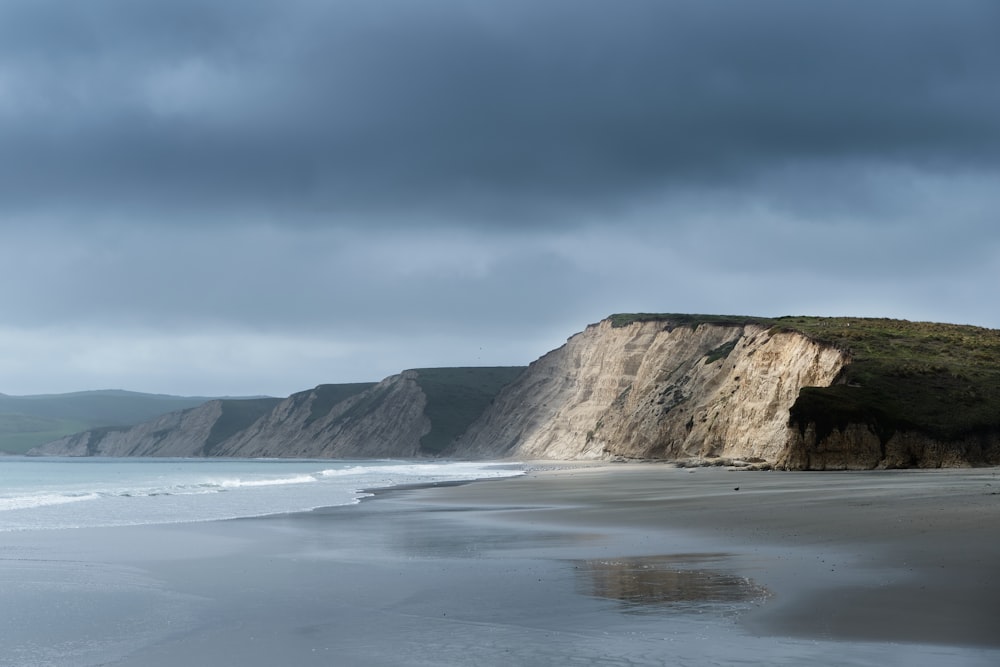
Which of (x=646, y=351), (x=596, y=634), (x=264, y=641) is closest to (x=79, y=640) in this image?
(x=264, y=641)

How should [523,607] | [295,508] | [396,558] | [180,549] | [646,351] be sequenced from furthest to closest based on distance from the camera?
[646,351]
[295,508]
[180,549]
[396,558]
[523,607]

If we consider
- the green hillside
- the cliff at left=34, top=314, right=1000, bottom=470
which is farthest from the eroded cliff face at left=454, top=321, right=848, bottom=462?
the green hillside

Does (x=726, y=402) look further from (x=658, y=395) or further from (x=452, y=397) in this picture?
(x=452, y=397)

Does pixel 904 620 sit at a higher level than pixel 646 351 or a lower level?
lower

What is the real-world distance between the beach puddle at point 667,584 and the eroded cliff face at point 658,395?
25.7m

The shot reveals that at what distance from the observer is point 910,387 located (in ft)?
125

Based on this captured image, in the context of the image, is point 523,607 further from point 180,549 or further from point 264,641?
point 180,549

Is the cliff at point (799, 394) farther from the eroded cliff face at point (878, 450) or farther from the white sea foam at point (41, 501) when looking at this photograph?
the white sea foam at point (41, 501)

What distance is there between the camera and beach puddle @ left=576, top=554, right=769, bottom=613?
9344 mm

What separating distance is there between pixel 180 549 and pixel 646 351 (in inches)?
3126

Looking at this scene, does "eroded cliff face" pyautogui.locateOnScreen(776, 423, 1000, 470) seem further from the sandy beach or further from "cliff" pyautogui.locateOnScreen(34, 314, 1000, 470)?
the sandy beach

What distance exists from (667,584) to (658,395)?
67162mm

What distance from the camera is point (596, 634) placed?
8070 mm

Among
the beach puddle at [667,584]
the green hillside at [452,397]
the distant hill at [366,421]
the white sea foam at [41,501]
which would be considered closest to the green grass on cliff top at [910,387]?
the beach puddle at [667,584]
